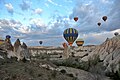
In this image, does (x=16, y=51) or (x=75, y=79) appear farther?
(x=16, y=51)

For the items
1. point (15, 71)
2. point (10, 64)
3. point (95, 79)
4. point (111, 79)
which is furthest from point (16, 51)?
point (111, 79)

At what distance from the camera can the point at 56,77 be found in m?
17.2

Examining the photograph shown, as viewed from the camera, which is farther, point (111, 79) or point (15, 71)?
point (111, 79)

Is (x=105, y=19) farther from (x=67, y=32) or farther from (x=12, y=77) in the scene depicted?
(x=12, y=77)

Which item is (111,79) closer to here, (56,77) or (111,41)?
(56,77)

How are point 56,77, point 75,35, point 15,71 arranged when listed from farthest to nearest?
point 75,35
point 56,77
point 15,71

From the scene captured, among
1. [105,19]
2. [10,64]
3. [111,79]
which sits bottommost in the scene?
[111,79]

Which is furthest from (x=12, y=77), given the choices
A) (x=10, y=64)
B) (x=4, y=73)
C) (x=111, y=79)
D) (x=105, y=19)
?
(x=105, y=19)

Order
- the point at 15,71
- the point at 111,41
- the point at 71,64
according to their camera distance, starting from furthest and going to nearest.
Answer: the point at 111,41 → the point at 71,64 → the point at 15,71

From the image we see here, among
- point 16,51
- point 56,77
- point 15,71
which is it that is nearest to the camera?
point 15,71

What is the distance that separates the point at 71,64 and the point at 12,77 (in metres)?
12.0

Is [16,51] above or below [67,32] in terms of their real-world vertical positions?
below

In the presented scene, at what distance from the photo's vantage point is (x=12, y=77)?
1485cm

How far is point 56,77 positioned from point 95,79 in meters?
5.02
